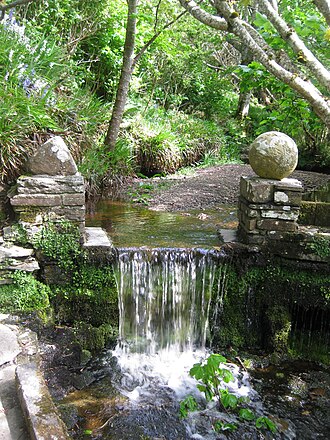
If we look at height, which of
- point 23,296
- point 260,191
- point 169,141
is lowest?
point 23,296

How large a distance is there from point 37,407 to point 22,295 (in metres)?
2.12

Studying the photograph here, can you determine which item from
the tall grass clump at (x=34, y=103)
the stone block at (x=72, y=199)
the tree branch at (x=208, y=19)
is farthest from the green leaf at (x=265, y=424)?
the tall grass clump at (x=34, y=103)

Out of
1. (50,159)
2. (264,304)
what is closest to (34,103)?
(50,159)

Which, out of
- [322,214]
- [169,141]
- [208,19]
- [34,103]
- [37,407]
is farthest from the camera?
[169,141]

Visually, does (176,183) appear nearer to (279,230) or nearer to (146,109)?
(146,109)

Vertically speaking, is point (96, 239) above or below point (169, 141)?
below

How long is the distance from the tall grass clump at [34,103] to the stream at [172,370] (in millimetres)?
1659

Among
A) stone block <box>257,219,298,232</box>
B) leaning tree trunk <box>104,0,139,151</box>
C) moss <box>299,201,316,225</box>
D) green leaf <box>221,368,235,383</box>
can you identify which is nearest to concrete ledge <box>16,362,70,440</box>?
green leaf <box>221,368,235,383</box>

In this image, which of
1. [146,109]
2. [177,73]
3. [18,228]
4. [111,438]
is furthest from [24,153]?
[177,73]

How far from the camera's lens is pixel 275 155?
5086mm

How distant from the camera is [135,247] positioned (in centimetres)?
520

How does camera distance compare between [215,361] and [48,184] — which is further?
[48,184]

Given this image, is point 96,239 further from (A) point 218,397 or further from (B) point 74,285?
(A) point 218,397

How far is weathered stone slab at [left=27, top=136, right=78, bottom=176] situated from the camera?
490cm
